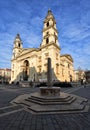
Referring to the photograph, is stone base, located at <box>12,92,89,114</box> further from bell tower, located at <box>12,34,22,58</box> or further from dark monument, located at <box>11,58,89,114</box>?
bell tower, located at <box>12,34,22,58</box>

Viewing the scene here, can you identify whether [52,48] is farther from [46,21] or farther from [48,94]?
[48,94]

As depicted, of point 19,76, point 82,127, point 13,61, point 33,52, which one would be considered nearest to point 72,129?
point 82,127

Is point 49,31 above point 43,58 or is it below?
above

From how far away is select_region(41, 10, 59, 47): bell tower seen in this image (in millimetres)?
57778

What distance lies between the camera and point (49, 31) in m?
58.9

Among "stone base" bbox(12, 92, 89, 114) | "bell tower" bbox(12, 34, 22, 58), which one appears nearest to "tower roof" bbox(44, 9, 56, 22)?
"bell tower" bbox(12, 34, 22, 58)

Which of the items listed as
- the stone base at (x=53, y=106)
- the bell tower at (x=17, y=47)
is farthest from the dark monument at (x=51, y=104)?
the bell tower at (x=17, y=47)

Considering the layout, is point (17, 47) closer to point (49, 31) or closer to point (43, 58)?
point (43, 58)

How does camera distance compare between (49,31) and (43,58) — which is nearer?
(49,31)

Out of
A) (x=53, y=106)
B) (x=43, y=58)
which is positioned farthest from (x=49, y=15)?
(x=53, y=106)

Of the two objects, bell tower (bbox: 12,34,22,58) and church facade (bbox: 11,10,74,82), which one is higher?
bell tower (bbox: 12,34,22,58)

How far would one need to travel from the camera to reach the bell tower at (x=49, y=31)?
57778mm

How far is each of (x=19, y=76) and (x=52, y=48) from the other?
91.4 ft

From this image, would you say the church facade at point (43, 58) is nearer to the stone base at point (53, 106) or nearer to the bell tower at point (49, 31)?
the bell tower at point (49, 31)
